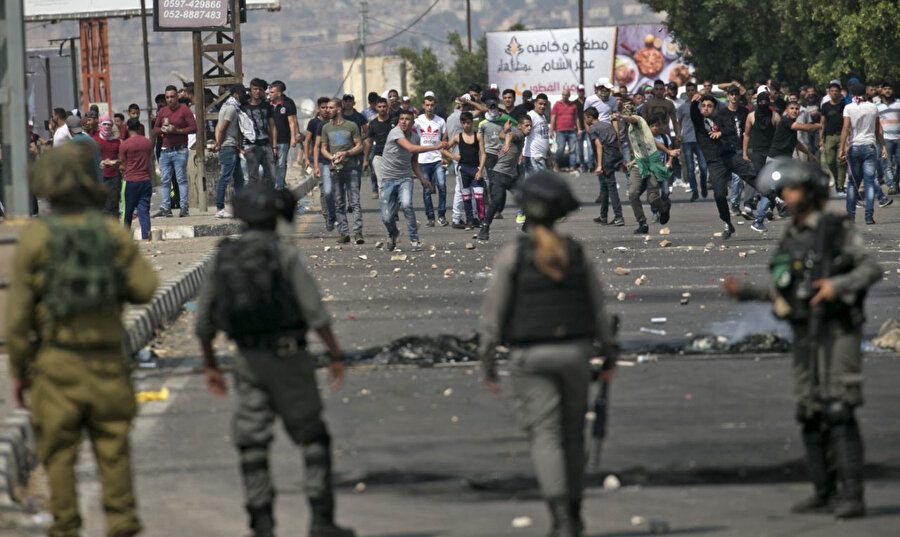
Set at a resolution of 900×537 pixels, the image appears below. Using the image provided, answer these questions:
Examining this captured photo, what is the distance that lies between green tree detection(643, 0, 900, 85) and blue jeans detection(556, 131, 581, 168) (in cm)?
605

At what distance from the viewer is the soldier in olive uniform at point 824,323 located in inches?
253

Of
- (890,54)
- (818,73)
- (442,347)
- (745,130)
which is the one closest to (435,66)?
(818,73)

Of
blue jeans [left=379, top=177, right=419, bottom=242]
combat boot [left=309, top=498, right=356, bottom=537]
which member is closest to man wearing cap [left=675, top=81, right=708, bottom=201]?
blue jeans [left=379, top=177, right=419, bottom=242]

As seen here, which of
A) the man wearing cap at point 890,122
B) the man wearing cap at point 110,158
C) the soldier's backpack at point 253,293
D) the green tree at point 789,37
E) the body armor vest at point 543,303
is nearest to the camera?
the body armor vest at point 543,303

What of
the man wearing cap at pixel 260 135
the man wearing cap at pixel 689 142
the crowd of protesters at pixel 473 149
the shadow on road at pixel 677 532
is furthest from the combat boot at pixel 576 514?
the man wearing cap at pixel 689 142

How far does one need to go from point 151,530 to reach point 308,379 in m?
1.00

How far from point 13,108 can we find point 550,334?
608 centimetres

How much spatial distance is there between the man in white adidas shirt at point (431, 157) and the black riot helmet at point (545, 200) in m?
16.1

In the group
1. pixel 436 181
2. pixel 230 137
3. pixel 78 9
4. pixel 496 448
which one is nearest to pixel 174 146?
pixel 230 137

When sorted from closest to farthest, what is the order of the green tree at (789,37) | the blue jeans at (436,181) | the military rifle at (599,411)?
1. the military rifle at (599,411)
2. the blue jeans at (436,181)
3. the green tree at (789,37)

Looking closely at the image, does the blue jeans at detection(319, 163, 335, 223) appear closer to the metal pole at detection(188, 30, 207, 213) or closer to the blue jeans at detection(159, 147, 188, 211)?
the blue jeans at detection(159, 147, 188, 211)

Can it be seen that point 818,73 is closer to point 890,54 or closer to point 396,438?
point 890,54

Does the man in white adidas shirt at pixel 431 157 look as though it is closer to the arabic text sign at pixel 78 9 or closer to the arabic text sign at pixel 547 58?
the arabic text sign at pixel 78 9

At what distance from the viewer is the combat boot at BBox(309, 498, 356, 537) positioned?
239 inches
